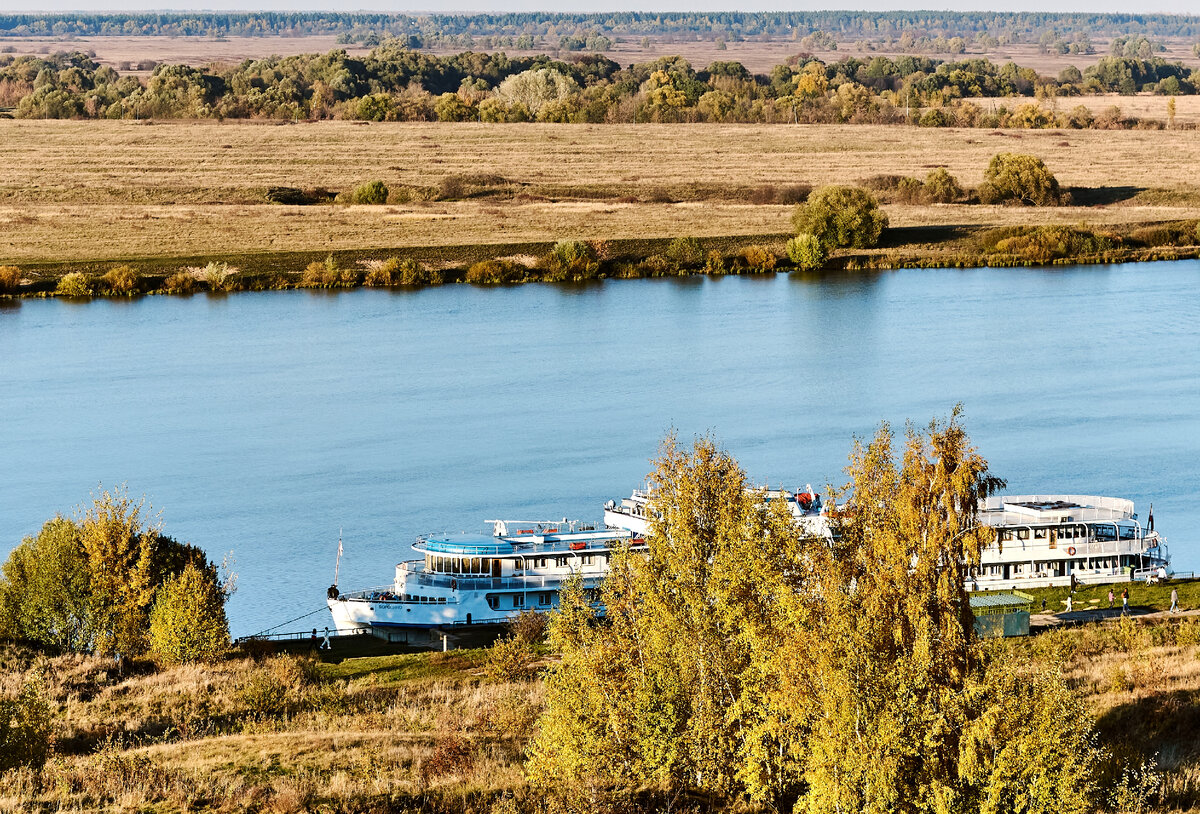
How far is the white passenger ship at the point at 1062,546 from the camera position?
32.8m

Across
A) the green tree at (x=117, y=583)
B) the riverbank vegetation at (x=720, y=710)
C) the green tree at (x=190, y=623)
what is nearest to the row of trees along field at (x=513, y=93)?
the green tree at (x=117, y=583)

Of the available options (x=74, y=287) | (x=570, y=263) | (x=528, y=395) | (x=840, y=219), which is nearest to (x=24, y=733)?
(x=528, y=395)

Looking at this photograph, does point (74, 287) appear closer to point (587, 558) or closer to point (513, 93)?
point (587, 558)

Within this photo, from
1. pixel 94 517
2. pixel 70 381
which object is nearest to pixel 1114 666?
pixel 94 517

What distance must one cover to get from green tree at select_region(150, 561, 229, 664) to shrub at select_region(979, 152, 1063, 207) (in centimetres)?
6721

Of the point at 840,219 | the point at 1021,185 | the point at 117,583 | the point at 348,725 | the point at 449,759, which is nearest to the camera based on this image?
the point at 449,759

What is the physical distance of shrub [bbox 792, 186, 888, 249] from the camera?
7356 centimetres

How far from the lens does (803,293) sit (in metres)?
65.8

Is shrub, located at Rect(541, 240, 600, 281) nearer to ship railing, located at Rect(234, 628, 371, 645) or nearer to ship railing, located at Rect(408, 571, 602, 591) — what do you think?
ship railing, located at Rect(408, 571, 602, 591)

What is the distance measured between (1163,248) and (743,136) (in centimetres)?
4382

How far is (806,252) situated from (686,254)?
5412mm

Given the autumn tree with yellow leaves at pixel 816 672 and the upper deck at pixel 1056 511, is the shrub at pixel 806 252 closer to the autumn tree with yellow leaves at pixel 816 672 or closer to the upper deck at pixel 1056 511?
the upper deck at pixel 1056 511

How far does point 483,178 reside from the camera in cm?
9350

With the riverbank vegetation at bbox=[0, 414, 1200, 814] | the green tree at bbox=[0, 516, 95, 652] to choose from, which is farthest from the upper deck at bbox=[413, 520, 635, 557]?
the green tree at bbox=[0, 516, 95, 652]
